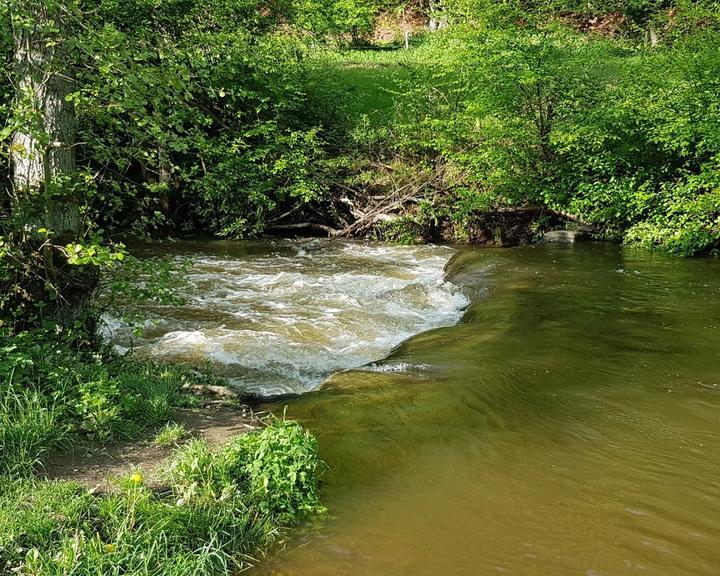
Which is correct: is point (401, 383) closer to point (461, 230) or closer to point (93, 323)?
point (93, 323)

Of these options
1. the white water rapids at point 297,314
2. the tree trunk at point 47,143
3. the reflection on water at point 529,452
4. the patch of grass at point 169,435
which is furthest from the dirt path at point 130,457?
the tree trunk at point 47,143

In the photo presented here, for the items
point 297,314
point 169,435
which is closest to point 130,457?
point 169,435

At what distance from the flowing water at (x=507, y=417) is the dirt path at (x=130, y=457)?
78 centimetres

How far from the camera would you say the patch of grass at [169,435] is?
4398mm

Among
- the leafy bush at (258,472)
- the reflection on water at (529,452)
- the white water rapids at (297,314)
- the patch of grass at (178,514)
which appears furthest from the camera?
the white water rapids at (297,314)

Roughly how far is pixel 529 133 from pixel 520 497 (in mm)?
12532

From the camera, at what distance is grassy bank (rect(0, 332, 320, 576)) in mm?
3145

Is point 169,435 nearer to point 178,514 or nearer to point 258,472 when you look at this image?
point 258,472

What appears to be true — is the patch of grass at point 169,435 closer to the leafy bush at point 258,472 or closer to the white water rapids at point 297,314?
the leafy bush at point 258,472

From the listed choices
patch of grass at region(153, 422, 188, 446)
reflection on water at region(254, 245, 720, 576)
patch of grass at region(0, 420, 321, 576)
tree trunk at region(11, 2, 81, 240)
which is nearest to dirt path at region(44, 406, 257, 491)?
patch of grass at region(153, 422, 188, 446)

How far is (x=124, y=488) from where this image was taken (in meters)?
3.62

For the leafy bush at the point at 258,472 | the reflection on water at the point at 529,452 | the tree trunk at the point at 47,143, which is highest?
the tree trunk at the point at 47,143

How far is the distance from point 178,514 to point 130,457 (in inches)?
35.7

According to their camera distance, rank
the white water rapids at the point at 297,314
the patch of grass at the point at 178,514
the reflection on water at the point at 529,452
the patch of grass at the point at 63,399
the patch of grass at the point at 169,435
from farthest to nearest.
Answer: the white water rapids at the point at 297,314 → the patch of grass at the point at 169,435 → the patch of grass at the point at 63,399 → the reflection on water at the point at 529,452 → the patch of grass at the point at 178,514
